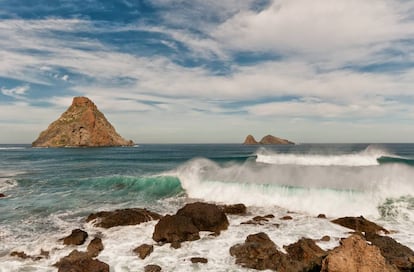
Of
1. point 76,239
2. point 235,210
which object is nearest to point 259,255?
point 235,210

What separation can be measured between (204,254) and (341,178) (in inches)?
853

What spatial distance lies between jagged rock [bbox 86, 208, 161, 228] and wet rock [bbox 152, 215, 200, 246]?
303 cm

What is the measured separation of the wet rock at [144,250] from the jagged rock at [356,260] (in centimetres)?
647

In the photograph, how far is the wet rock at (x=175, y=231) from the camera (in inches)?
487

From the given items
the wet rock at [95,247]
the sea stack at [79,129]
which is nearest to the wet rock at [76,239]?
the wet rock at [95,247]

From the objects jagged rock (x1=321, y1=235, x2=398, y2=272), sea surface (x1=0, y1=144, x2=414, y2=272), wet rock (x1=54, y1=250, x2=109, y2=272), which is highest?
jagged rock (x1=321, y1=235, x2=398, y2=272)

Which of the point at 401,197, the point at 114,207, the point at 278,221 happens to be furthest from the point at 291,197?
the point at 114,207

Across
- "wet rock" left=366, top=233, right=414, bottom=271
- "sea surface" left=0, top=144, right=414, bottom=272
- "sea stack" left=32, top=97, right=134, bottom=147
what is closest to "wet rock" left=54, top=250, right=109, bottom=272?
"sea surface" left=0, top=144, right=414, bottom=272

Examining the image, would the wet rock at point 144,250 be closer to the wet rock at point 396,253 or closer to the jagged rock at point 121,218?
the jagged rock at point 121,218

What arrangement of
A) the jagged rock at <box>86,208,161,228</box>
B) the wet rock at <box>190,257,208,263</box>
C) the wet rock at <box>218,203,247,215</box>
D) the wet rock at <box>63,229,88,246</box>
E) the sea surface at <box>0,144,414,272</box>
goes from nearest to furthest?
the wet rock at <box>190,257,208,263</box>, the sea surface at <box>0,144,414,272</box>, the wet rock at <box>63,229,88,246</box>, the jagged rock at <box>86,208,161,228</box>, the wet rock at <box>218,203,247,215</box>

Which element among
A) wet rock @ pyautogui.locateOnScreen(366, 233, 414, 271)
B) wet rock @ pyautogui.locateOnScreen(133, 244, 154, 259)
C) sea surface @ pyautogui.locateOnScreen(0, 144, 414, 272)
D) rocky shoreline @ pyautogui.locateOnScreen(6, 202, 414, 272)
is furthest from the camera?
sea surface @ pyautogui.locateOnScreen(0, 144, 414, 272)

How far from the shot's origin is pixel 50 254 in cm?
1127

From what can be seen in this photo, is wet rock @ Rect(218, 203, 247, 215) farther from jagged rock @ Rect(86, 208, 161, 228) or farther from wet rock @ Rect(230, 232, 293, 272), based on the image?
wet rock @ Rect(230, 232, 293, 272)

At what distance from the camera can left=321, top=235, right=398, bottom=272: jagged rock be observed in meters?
8.66
